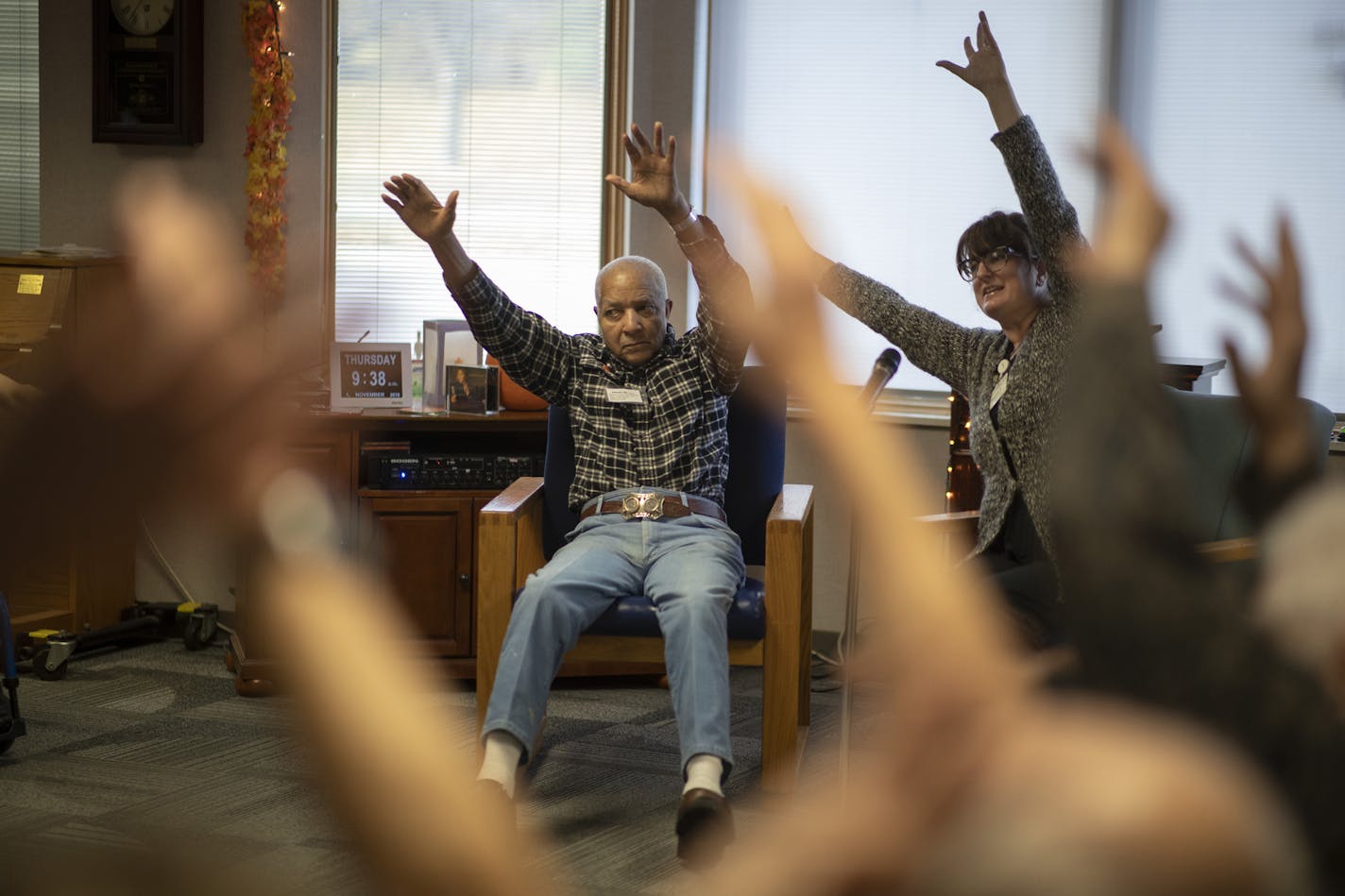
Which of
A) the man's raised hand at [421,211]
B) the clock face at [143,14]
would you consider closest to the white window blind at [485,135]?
the clock face at [143,14]

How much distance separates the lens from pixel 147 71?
433 centimetres

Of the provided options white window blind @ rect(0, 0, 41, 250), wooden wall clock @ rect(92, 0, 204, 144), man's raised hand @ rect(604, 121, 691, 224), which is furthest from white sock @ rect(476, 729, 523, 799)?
white window blind @ rect(0, 0, 41, 250)

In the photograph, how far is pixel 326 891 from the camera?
2.42 meters

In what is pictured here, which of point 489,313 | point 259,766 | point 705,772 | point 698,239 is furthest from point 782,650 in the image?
point 259,766

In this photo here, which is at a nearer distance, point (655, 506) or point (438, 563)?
point (655, 506)

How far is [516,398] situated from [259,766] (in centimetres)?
135

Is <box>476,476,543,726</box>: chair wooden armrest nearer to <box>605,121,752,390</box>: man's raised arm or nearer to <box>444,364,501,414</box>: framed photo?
<box>605,121,752,390</box>: man's raised arm

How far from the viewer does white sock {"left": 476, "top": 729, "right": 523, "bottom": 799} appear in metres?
2.69

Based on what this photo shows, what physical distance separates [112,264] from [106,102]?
4326mm

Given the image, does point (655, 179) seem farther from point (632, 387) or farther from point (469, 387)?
point (469, 387)

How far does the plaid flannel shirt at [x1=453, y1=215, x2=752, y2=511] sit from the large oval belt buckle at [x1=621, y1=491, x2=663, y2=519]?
0.15 feet

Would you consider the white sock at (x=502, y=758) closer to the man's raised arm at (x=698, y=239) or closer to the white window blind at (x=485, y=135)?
the man's raised arm at (x=698, y=239)

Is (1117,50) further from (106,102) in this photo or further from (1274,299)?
(1274,299)

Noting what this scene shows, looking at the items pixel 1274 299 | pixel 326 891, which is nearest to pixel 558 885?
pixel 326 891
